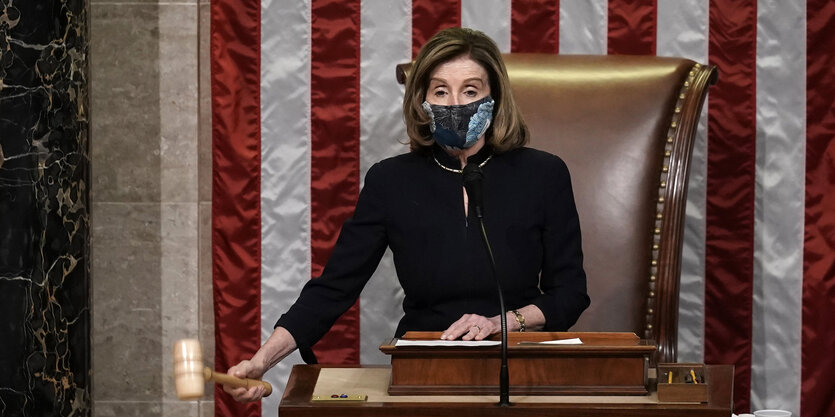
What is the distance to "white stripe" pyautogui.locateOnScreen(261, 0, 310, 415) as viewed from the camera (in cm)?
350

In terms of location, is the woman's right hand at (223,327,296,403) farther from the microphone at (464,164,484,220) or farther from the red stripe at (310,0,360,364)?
the red stripe at (310,0,360,364)

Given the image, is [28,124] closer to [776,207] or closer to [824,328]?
[776,207]

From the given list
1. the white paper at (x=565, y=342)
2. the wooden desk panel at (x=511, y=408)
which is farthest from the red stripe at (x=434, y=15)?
the wooden desk panel at (x=511, y=408)

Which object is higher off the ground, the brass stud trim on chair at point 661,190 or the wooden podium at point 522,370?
the brass stud trim on chair at point 661,190

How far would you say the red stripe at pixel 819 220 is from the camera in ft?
11.3

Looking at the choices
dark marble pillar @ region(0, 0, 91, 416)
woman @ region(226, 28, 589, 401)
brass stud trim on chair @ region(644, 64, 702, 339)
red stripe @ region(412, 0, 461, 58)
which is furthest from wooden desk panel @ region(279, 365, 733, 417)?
red stripe @ region(412, 0, 461, 58)

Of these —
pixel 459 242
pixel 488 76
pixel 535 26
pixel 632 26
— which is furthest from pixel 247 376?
pixel 632 26

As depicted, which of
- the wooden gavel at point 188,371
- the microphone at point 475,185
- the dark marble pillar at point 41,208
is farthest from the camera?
the dark marble pillar at point 41,208

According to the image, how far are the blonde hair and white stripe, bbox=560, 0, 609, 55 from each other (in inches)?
38.7

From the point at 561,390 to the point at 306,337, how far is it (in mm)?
724

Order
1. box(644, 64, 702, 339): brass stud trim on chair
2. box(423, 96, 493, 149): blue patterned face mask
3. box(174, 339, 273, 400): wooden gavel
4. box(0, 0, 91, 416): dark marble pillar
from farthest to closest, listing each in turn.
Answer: box(0, 0, 91, 416): dark marble pillar < box(644, 64, 702, 339): brass stud trim on chair < box(423, 96, 493, 149): blue patterned face mask < box(174, 339, 273, 400): wooden gavel

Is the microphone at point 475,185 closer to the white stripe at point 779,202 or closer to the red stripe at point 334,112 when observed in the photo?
the red stripe at point 334,112

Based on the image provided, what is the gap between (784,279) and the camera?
3494 mm

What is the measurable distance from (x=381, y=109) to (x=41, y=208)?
110 cm
